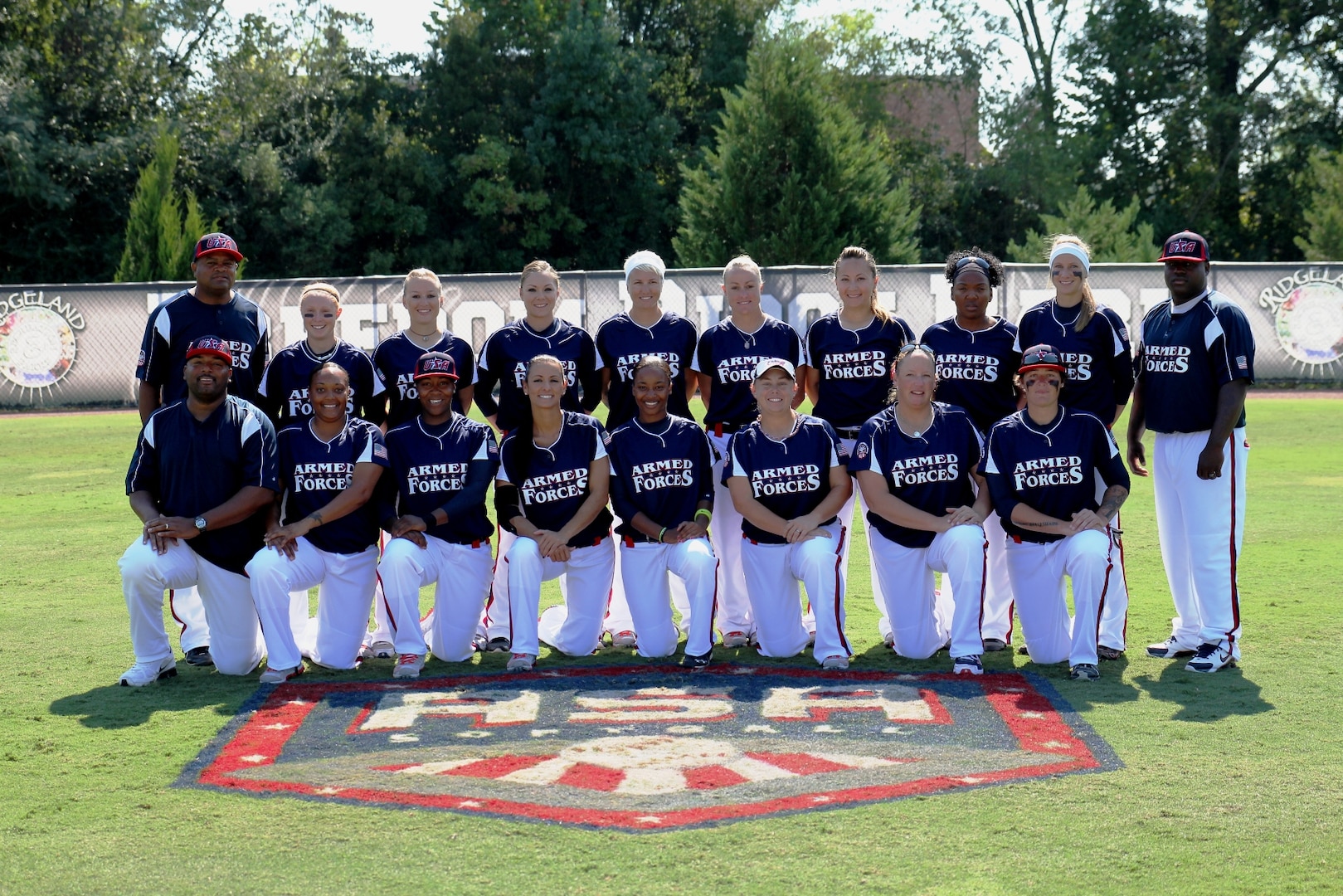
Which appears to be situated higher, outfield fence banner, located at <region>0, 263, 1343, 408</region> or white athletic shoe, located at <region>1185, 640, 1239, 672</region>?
outfield fence banner, located at <region>0, 263, 1343, 408</region>

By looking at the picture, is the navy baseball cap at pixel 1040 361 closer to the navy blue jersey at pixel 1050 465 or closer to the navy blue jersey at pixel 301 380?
the navy blue jersey at pixel 1050 465

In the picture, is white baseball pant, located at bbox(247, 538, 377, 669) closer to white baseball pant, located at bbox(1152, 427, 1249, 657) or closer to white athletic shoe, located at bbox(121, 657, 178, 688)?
white athletic shoe, located at bbox(121, 657, 178, 688)

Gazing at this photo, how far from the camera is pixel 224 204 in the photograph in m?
34.3


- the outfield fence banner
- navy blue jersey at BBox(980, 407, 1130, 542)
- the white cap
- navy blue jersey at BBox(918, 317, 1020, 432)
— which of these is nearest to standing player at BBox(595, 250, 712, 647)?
the white cap

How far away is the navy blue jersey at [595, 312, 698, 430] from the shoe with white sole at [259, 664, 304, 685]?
2.17 metres

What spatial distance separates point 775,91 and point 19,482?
1777 cm

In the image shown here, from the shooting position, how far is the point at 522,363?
7.27 m

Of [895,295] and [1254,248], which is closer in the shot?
[895,295]

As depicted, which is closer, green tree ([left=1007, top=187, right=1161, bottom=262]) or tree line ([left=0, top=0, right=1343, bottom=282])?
green tree ([left=1007, top=187, right=1161, bottom=262])

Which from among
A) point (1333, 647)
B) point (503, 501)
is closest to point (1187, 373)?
point (1333, 647)

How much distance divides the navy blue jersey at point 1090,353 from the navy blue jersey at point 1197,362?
27 cm

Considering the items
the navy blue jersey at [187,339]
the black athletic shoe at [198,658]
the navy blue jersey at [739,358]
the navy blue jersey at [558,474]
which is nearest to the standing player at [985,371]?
the navy blue jersey at [739,358]

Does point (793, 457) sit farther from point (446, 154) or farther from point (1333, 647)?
point (446, 154)

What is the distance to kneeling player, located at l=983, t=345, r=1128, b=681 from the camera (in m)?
6.28
